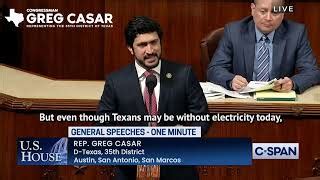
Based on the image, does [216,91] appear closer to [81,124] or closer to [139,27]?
[139,27]

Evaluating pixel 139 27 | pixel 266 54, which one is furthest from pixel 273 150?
pixel 139 27

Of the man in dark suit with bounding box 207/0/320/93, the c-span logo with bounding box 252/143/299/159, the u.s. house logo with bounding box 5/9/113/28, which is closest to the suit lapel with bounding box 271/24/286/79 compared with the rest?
the man in dark suit with bounding box 207/0/320/93

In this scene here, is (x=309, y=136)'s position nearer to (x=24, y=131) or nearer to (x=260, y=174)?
(x=260, y=174)

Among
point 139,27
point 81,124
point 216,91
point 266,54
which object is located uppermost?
point 139,27

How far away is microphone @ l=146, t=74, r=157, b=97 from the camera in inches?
132

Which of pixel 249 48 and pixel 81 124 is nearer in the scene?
pixel 81 124

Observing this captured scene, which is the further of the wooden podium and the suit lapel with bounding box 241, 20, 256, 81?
the suit lapel with bounding box 241, 20, 256, 81

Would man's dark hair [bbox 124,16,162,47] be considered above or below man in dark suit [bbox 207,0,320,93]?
above

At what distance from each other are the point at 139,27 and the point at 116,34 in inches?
4.0

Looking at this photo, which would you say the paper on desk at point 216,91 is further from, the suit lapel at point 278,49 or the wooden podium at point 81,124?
the suit lapel at point 278,49

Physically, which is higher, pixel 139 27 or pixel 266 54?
pixel 139 27

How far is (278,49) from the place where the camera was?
3436 millimetres

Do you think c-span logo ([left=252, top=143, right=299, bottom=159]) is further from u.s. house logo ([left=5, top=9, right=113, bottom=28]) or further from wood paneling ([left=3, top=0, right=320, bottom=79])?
u.s. house logo ([left=5, top=9, right=113, bottom=28])

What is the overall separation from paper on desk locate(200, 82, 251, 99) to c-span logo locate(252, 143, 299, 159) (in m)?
0.21
